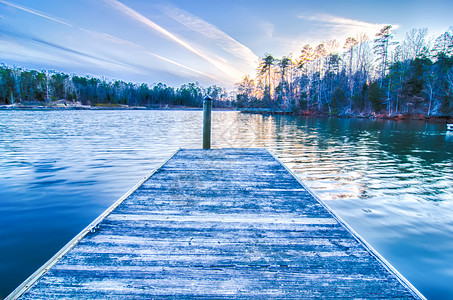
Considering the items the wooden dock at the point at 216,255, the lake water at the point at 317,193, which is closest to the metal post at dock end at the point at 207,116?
the lake water at the point at 317,193

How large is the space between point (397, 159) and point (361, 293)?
11.5 m

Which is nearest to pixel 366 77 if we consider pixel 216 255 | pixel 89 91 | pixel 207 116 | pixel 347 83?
pixel 347 83

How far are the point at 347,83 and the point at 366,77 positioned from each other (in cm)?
413

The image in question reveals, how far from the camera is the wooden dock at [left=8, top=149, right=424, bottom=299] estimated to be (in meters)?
1.87

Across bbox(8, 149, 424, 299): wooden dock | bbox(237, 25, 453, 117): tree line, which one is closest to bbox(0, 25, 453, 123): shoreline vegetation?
bbox(237, 25, 453, 117): tree line

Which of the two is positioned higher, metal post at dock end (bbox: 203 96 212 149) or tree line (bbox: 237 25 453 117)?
tree line (bbox: 237 25 453 117)

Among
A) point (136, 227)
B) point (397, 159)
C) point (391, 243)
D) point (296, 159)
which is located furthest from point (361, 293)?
point (397, 159)

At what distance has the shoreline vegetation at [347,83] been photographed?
134 feet

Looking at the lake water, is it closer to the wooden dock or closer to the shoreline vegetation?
the wooden dock

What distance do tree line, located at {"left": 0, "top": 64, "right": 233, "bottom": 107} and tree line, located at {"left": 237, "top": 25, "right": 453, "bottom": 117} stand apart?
227 ft

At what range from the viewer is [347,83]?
55812 mm

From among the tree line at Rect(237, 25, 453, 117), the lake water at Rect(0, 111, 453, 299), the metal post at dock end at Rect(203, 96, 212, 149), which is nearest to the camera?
the lake water at Rect(0, 111, 453, 299)

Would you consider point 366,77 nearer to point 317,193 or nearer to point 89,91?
point 317,193

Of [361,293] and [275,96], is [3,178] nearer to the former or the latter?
[361,293]
